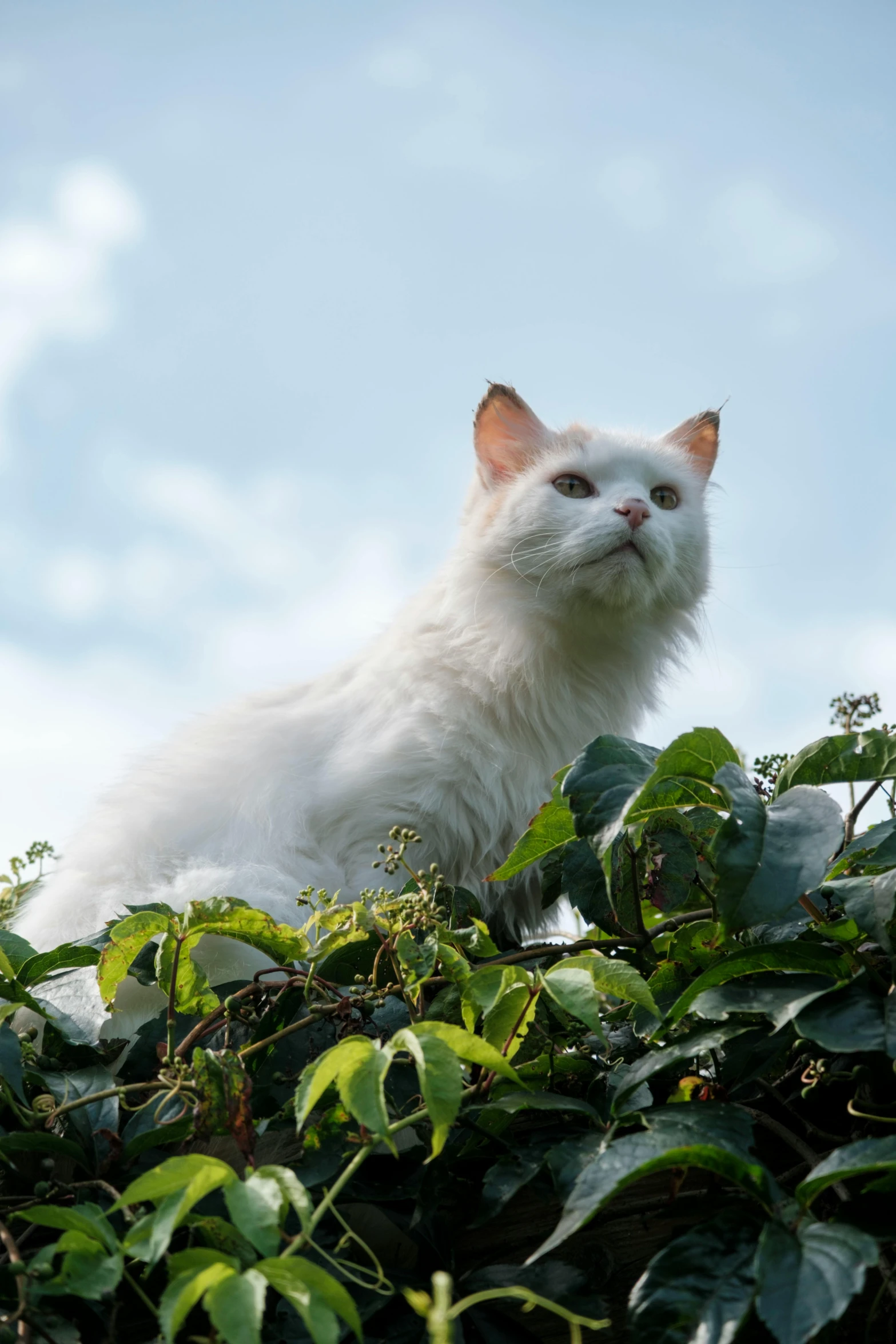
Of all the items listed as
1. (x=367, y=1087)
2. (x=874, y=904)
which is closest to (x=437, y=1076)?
(x=367, y=1087)

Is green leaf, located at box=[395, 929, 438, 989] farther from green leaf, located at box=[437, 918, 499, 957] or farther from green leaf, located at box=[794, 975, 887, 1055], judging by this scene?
green leaf, located at box=[794, 975, 887, 1055]

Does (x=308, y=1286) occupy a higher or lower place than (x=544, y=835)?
lower

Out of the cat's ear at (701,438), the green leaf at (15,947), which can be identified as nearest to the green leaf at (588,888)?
the green leaf at (15,947)

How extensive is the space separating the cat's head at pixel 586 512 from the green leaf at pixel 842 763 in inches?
65.9

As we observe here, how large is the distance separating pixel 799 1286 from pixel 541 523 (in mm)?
2532

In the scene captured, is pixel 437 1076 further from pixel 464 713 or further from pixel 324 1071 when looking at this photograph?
pixel 464 713

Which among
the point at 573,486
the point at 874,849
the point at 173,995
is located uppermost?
the point at 573,486

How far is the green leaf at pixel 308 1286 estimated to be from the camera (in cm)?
86

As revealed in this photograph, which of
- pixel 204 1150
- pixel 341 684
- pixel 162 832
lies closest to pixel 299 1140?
pixel 204 1150

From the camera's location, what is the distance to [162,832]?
268 cm

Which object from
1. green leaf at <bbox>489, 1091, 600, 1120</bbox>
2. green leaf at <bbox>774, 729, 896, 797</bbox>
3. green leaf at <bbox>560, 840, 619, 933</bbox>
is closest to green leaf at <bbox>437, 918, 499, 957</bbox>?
green leaf at <bbox>560, 840, 619, 933</bbox>

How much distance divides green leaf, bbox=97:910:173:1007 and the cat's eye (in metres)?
2.15

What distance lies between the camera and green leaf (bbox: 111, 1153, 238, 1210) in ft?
3.03

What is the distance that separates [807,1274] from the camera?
0.88 m
